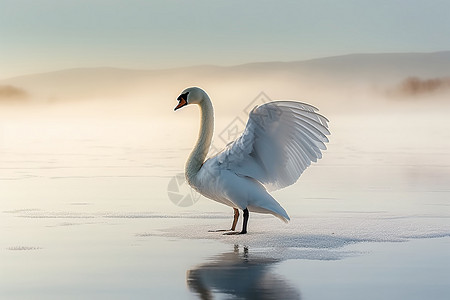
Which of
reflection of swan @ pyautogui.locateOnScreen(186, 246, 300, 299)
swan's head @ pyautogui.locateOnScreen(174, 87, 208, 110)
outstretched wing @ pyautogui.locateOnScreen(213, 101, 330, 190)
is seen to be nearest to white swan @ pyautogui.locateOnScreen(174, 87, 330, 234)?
outstretched wing @ pyautogui.locateOnScreen(213, 101, 330, 190)

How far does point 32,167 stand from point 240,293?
14.3 metres

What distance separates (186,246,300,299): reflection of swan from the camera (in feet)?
21.4

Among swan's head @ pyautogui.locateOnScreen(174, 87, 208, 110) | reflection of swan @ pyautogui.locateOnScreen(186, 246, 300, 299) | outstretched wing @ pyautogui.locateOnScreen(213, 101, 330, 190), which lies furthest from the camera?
swan's head @ pyautogui.locateOnScreen(174, 87, 208, 110)

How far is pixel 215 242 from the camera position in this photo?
9.22m

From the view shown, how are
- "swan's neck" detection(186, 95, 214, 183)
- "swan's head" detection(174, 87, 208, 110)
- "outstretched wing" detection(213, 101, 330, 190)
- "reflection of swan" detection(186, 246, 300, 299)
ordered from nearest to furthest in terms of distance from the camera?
"reflection of swan" detection(186, 246, 300, 299), "outstretched wing" detection(213, 101, 330, 190), "swan's neck" detection(186, 95, 214, 183), "swan's head" detection(174, 87, 208, 110)

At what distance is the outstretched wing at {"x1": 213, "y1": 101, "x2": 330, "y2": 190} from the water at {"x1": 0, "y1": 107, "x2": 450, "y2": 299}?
658mm

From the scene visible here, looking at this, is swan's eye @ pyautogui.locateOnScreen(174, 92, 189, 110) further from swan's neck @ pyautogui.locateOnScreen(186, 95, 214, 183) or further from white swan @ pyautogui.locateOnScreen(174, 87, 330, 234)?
white swan @ pyautogui.locateOnScreen(174, 87, 330, 234)

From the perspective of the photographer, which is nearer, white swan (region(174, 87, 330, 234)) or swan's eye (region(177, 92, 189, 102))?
white swan (region(174, 87, 330, 234))

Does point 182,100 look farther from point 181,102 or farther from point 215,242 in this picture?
point 215,242

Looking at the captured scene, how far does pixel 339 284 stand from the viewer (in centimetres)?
689

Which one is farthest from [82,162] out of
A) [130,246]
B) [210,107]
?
[130,246]

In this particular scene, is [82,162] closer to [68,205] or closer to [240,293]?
[68,205]

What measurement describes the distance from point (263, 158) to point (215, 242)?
1263 mm

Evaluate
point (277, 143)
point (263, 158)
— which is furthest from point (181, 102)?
point (277, 143)
